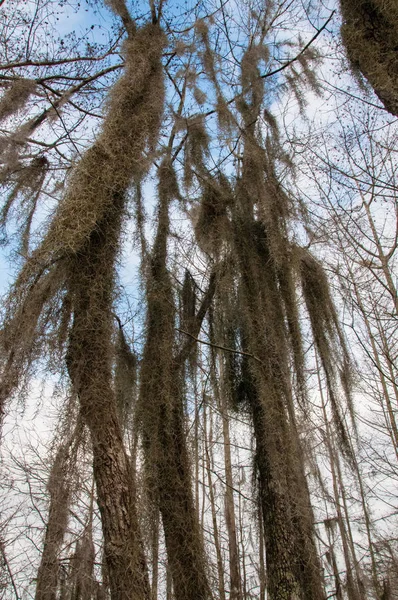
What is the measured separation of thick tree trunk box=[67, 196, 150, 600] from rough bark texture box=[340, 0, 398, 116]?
64.5 inches

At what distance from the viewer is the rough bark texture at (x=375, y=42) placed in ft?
8.82

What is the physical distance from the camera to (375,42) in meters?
2.88

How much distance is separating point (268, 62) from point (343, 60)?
4.43 feet

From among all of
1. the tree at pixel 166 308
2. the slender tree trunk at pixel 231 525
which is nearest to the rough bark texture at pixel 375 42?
the tree at pixel 166 308

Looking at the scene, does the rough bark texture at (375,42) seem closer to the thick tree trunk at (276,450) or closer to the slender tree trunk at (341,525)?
the thick tree trunk at (276,450)

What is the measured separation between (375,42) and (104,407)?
8.44 ft

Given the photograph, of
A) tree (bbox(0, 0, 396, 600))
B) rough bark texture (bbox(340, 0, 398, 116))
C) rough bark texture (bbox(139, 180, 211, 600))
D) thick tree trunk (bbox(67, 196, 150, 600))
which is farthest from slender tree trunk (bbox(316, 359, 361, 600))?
rough bark texture (bbox(340, 0, 398, 116))

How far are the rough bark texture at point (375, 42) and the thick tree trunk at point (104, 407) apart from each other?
1639 mm

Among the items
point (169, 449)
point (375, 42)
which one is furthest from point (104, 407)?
point (375, 42)

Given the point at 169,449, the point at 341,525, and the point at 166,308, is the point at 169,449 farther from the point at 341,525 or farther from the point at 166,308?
the point at 341,525

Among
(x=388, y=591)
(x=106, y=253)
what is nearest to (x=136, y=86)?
(x=106, y=253)

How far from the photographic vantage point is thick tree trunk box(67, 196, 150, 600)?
2.26 meters

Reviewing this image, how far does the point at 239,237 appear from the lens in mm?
4016

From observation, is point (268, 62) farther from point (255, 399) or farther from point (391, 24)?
point (255, 399)
